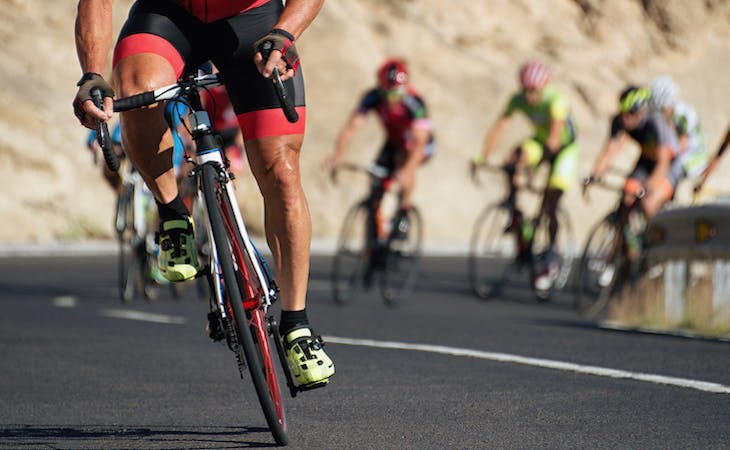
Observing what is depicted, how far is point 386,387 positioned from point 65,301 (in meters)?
7.27

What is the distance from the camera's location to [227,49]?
5617 millimetres

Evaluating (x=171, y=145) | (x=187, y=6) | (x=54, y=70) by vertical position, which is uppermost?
(x=54, y=70)

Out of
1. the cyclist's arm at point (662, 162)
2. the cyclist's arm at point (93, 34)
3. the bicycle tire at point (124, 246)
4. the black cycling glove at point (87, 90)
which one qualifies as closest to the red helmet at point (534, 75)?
the cyclist's arm at point (662, 162)

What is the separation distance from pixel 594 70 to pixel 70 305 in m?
28.9

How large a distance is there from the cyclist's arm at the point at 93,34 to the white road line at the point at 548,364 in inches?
121

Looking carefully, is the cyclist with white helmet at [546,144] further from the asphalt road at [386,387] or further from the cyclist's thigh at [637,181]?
the asphalt road at [386,387]

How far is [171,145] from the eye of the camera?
5652 millimetres

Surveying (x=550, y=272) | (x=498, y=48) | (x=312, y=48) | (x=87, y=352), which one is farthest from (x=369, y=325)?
(x=498, y=48)

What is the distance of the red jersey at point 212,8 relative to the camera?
5.59 m

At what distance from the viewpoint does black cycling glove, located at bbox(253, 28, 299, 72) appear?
17.1 feet

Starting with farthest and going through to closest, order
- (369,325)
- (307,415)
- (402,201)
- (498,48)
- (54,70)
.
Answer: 1. (498,48)
2. (54,70)
3. (402,201)
4. (369,325)
5. (307,415)

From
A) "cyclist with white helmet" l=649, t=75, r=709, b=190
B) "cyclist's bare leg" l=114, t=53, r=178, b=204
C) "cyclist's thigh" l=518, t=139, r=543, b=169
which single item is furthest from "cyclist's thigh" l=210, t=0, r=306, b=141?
"cyclist's thigh" l=518, t=139, r=543, b=169

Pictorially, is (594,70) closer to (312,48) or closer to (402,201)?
(312,48)

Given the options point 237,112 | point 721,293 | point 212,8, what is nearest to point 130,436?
point 237,112
